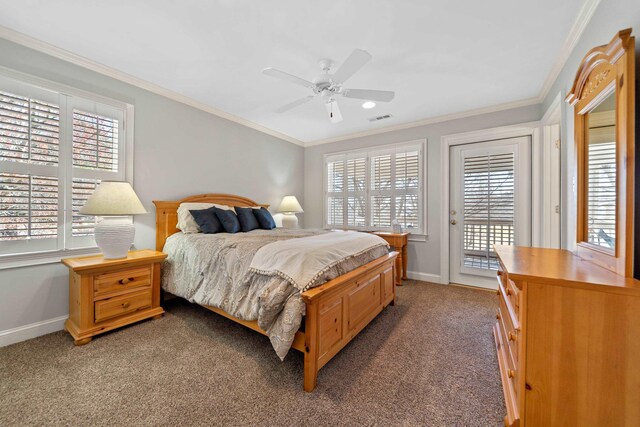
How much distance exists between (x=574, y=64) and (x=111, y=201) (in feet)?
13.2

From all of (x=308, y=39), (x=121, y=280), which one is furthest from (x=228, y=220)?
(x=308, y=39)

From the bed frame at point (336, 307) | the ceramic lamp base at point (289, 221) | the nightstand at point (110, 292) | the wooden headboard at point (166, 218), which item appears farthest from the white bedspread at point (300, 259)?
the ceramic lamp base at point (289, 221)

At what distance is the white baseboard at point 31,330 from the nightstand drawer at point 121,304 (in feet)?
1.72

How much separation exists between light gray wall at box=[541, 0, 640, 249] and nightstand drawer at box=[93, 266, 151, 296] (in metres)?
3.61

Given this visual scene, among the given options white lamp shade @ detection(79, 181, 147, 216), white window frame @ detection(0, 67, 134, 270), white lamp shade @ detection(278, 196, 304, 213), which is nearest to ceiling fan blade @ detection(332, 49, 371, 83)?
white lamp shade @ detection(79, 181, 147, 216)

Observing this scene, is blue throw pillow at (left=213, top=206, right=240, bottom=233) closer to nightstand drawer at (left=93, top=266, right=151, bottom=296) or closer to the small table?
nightstand drawer at (left=93, top=266, right=151, bottom=296)

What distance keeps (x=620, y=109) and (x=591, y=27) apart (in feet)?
3.60

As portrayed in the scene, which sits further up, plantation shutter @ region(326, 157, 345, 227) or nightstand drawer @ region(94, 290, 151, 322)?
plantation shutter @ region(326, 157, 345, 227)

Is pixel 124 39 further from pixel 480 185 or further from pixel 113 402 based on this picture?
pixel 480 185

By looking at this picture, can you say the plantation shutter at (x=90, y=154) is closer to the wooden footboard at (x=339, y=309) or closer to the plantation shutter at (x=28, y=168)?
the plantation shutter at (x=28, y=168)

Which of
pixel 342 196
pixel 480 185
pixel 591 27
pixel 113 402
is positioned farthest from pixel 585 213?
pixel 342 196

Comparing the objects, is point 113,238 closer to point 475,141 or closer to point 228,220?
point 228,220

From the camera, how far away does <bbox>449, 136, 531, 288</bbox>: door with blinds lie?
10.6 feet

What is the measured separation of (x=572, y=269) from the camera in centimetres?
120
